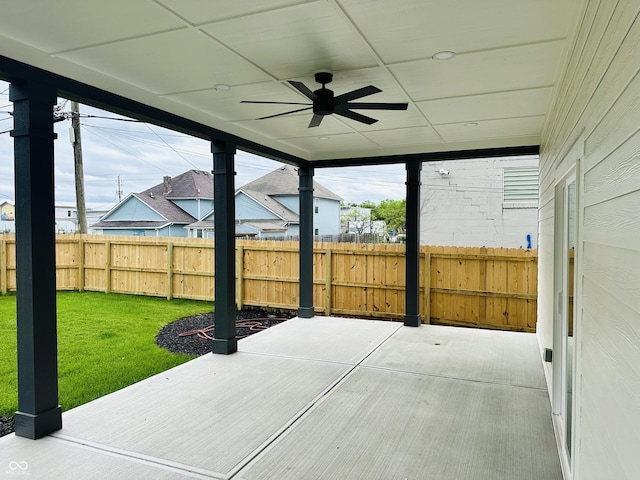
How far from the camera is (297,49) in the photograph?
2.94 m

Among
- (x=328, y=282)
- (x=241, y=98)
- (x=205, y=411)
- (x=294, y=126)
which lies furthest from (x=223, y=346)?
(x=328, y=282)

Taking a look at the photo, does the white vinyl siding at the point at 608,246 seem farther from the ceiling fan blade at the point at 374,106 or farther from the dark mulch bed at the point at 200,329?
the dark mulch bed at the point at 200,329

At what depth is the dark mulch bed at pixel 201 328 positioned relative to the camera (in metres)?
5.97

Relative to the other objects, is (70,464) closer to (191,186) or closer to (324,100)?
(324,100)

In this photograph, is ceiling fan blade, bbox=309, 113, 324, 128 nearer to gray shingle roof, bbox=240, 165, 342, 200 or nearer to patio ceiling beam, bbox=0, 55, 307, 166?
patio ceiling beam, bbox=0, 55, 307, 166

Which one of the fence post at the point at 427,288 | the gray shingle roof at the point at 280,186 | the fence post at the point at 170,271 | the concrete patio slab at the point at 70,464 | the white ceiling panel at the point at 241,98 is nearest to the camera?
the concrete patio slab at the point at 70,464

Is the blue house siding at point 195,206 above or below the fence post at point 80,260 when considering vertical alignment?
above

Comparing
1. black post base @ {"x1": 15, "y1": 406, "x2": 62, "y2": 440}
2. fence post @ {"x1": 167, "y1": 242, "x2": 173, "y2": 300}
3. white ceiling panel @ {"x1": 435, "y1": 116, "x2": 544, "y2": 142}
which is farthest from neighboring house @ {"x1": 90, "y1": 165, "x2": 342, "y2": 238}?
black post base @ {"x1": 15, "y1": 406, "x2": 62, "y2": 440}

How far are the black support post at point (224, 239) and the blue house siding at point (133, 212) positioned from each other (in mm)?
14327

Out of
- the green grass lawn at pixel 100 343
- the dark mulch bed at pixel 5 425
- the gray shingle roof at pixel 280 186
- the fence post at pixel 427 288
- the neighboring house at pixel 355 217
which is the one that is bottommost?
the dark mulch bed at pixel 5 425

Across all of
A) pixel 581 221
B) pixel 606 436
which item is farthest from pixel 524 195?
pixel 606 436

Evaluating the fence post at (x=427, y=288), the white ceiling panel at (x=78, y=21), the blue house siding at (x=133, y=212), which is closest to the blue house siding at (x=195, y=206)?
the blue house siding at (x=133, y=212)

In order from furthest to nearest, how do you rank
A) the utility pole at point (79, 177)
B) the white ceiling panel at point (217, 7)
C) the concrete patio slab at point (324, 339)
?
the utility pole at point (79, 177)
the concrete patio slab at point (324, 339)
the white ceiling panel at point (217, 7)

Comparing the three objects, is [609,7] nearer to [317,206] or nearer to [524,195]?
[524,195]
